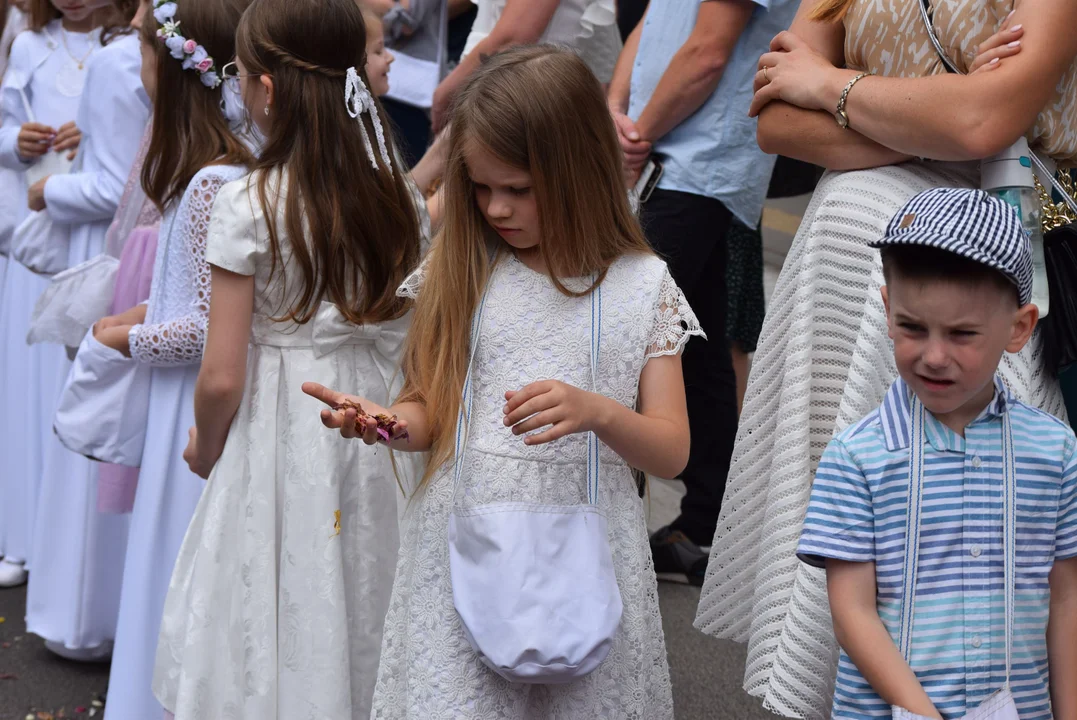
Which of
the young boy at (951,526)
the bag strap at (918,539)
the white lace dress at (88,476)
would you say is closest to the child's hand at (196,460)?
the white lace dress at (88,476)

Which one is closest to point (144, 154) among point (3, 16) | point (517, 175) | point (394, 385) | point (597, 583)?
point (394, 385)

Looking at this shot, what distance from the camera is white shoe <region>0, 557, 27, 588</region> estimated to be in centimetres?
487

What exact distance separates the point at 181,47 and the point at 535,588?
1829 millimetres

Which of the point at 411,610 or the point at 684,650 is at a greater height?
the point at 411,610

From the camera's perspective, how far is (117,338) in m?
3.37

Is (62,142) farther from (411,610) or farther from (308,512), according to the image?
(411,610)

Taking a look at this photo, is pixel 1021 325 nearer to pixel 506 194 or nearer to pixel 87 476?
pixel 506 194

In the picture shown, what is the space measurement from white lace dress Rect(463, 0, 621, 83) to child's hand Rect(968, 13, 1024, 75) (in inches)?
85.2

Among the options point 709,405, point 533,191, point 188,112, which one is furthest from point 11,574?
point 533,191

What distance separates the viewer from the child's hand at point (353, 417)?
2156mm

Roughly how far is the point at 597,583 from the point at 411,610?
17.0 inches

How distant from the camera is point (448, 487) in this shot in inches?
96.3

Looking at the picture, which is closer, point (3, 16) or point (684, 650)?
point (684, 650)

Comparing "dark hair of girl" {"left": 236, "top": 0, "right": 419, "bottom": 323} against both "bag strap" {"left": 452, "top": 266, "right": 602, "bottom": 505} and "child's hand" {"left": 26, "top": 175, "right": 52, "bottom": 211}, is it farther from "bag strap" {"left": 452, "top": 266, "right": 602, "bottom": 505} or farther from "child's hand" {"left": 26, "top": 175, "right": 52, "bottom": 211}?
"child's hand" {"left": 26, "top": 175, "right": 52, "bottom": 211}
